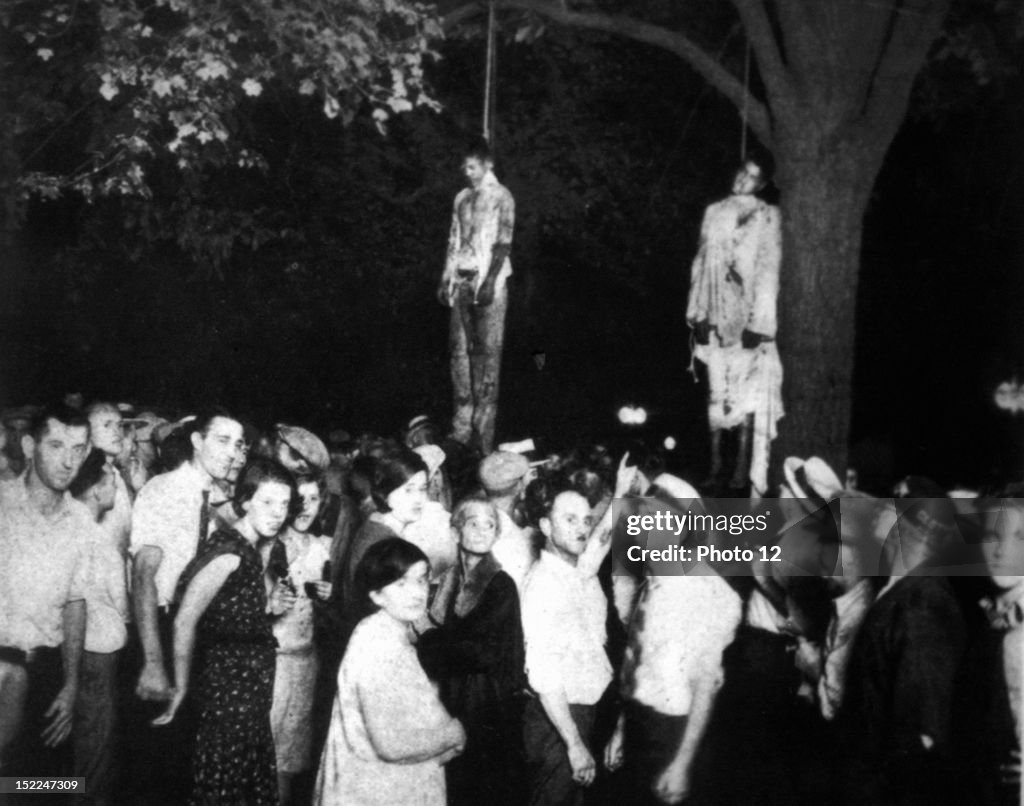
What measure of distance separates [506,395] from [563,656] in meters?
1.22

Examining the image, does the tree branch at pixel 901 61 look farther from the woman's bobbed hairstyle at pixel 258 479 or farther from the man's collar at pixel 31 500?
the man's collar at pixel 31 500

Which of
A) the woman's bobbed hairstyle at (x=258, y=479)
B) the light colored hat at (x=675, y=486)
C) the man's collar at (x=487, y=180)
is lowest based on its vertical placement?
the woman's bobbed hairstyle at (x=258, y=479)

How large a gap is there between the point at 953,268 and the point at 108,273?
3918 millimetres

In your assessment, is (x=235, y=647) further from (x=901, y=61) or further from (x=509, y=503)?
(x=901, y=61)

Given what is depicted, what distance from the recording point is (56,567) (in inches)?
234

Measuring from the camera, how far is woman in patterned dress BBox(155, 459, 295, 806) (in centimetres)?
582

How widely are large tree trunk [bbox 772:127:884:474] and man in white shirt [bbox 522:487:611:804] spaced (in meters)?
1.04

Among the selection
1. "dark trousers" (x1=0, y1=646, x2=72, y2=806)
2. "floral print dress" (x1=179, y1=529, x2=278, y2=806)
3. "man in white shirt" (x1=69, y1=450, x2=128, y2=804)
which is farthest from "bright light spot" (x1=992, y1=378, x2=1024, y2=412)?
"dark trousers" (x1=0, y1=646, x2=72, y2=806)

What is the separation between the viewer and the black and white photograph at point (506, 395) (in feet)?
19.2

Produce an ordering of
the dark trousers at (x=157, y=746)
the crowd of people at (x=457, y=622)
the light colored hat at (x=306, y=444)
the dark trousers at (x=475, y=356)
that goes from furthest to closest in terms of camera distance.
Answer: the dark trousers at (x=475, y=356) < the light colored hat at (x=306, y=444) < the dark trousers at (x=157, y=746) < the crowd of people at (x=457, y=622)

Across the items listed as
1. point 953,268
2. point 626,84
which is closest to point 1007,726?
point 953,268

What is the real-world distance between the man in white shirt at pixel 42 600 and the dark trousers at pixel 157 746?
0.88 feet

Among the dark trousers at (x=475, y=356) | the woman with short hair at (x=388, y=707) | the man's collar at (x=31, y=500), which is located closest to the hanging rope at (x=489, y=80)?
the dark trousers at (x=475, y=356)

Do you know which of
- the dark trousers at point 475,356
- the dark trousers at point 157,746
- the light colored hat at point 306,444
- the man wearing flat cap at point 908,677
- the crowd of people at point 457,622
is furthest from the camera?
the dark trousers at point 475,356
